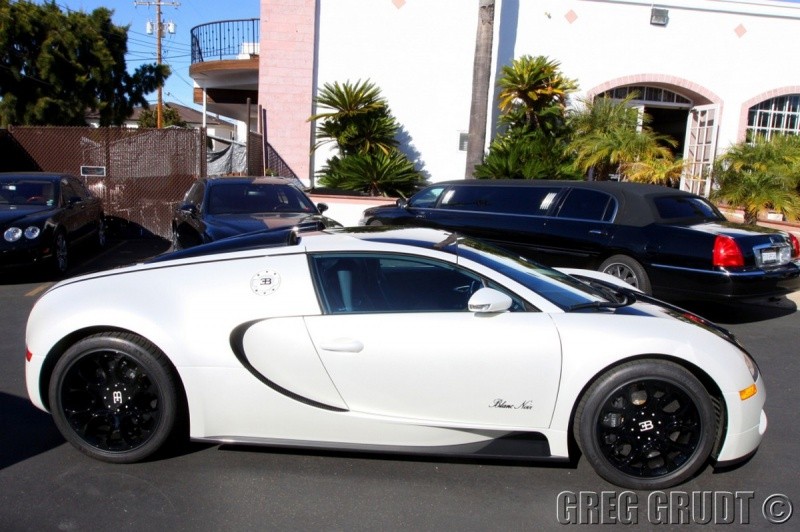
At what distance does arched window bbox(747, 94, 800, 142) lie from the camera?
60.1 ft

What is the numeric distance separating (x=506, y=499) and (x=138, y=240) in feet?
39.0

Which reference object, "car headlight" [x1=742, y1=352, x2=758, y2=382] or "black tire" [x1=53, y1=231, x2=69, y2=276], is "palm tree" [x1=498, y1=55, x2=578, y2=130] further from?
"car headlight" [x1=742, y1=352, x2=758, y2=382]

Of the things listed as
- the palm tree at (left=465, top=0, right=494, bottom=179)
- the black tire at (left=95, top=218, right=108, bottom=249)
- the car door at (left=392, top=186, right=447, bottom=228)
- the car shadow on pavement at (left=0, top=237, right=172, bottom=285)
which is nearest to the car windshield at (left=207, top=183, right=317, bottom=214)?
the car shadow on pavement at (left=0, top=237, right=172, bottom=285)

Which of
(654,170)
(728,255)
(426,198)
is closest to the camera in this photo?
(728,255)

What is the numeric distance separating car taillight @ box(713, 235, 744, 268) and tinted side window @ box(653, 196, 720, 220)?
863mm

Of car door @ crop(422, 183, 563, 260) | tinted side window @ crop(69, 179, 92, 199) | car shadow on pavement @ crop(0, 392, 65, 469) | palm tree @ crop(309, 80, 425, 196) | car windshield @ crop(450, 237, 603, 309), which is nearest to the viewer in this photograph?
car windshield @ crop(450, 237, 603, 309)

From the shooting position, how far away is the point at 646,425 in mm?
3766

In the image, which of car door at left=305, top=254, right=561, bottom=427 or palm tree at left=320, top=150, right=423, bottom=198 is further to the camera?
palm tree at left=320, top=150, right=423, bottom=198

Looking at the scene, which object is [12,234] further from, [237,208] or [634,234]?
[634,234]

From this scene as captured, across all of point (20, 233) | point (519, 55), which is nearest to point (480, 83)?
point (519, 55)

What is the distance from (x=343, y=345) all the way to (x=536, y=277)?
125 cm

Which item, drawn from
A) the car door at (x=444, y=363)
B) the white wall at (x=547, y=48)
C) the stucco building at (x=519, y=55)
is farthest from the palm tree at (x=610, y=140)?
the car door at (x=444, y=363)

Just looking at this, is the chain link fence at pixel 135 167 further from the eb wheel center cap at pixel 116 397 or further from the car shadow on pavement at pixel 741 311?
the eb wheel center cap at pixel 116 397

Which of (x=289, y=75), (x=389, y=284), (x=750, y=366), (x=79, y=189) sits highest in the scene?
(x=289, y=75)
